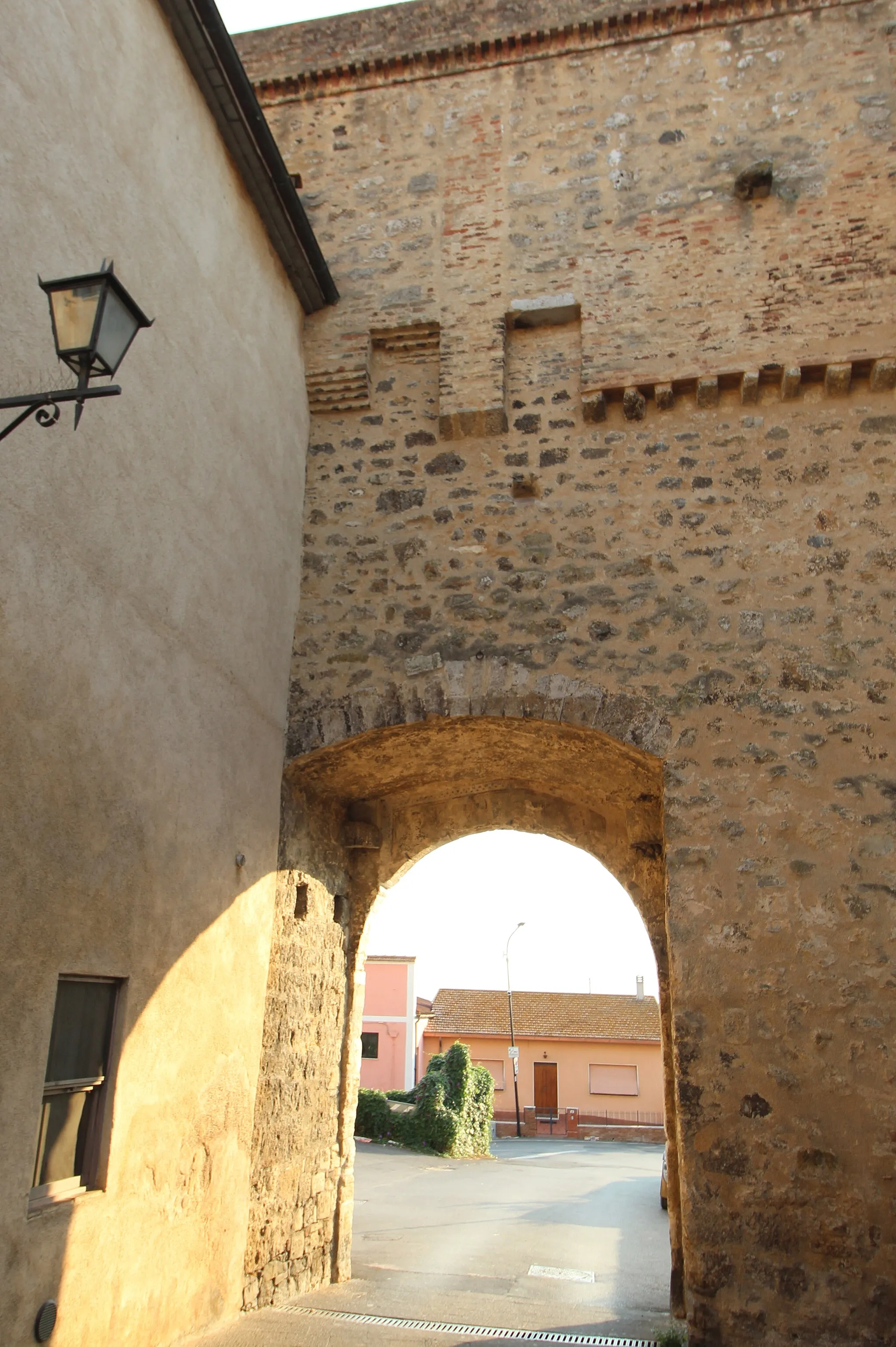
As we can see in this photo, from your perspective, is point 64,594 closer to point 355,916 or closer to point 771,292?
point 355,916

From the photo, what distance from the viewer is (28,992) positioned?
324 centimetres

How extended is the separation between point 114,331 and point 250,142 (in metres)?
3.44

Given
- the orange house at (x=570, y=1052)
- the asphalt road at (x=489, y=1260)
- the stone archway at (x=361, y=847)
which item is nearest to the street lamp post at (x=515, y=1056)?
the orange house at (x=570, y=1052)

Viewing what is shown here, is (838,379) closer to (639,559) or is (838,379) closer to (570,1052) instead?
(639,559)

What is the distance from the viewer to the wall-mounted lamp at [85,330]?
252 cm

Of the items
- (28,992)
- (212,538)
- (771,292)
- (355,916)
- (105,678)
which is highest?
(771,292)

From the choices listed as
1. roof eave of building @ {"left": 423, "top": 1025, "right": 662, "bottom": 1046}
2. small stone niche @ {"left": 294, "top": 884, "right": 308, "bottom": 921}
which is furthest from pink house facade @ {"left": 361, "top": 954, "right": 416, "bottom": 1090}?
small stone niche @ {"left": 294, "top": 884, "right": 308, "bottom": 921}

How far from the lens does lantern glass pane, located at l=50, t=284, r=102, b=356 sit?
8.36 feet

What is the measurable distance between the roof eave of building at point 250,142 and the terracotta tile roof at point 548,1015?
2442 cm

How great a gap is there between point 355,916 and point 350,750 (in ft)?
4.61

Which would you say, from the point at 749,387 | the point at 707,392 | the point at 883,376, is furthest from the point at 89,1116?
the point at 883,376

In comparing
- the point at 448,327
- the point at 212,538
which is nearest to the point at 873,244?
the point at 448,327

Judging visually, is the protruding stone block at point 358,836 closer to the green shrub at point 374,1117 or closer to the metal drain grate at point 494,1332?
the metal drain grate at point 494,1332

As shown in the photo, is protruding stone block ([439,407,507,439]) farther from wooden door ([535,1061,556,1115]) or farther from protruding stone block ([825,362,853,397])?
wooden door ([535,1061,556,1115])
